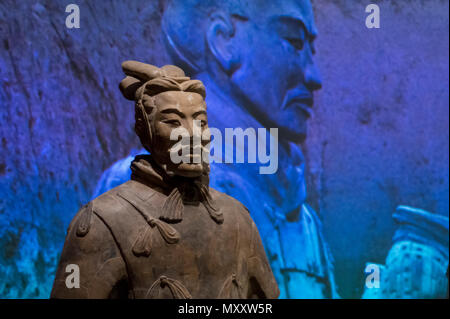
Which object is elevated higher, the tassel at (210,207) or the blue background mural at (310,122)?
the blue background mural at (310,122)

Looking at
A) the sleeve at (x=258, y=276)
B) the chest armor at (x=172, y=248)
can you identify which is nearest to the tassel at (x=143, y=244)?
the chest armor at (x=172, y=248)

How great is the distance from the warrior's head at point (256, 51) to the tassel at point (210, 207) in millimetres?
2197

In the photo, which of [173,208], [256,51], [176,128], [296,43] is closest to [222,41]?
[256,51]

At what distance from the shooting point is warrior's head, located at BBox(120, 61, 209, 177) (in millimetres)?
3342

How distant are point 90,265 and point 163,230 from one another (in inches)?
15.5

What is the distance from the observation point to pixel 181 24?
214 inches

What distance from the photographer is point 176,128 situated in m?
3.35

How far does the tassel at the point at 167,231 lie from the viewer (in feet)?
10.6

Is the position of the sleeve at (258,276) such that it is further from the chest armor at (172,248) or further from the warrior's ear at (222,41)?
the warrior's ear at (222,41)

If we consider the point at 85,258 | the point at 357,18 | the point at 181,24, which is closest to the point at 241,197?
the point at 181,24

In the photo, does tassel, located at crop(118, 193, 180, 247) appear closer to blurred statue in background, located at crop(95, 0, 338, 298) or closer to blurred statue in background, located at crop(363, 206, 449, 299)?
blurred statue in background, located at crop(95, 0, 338, 298)

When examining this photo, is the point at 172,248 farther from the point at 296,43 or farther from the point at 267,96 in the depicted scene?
the point at 296,43
